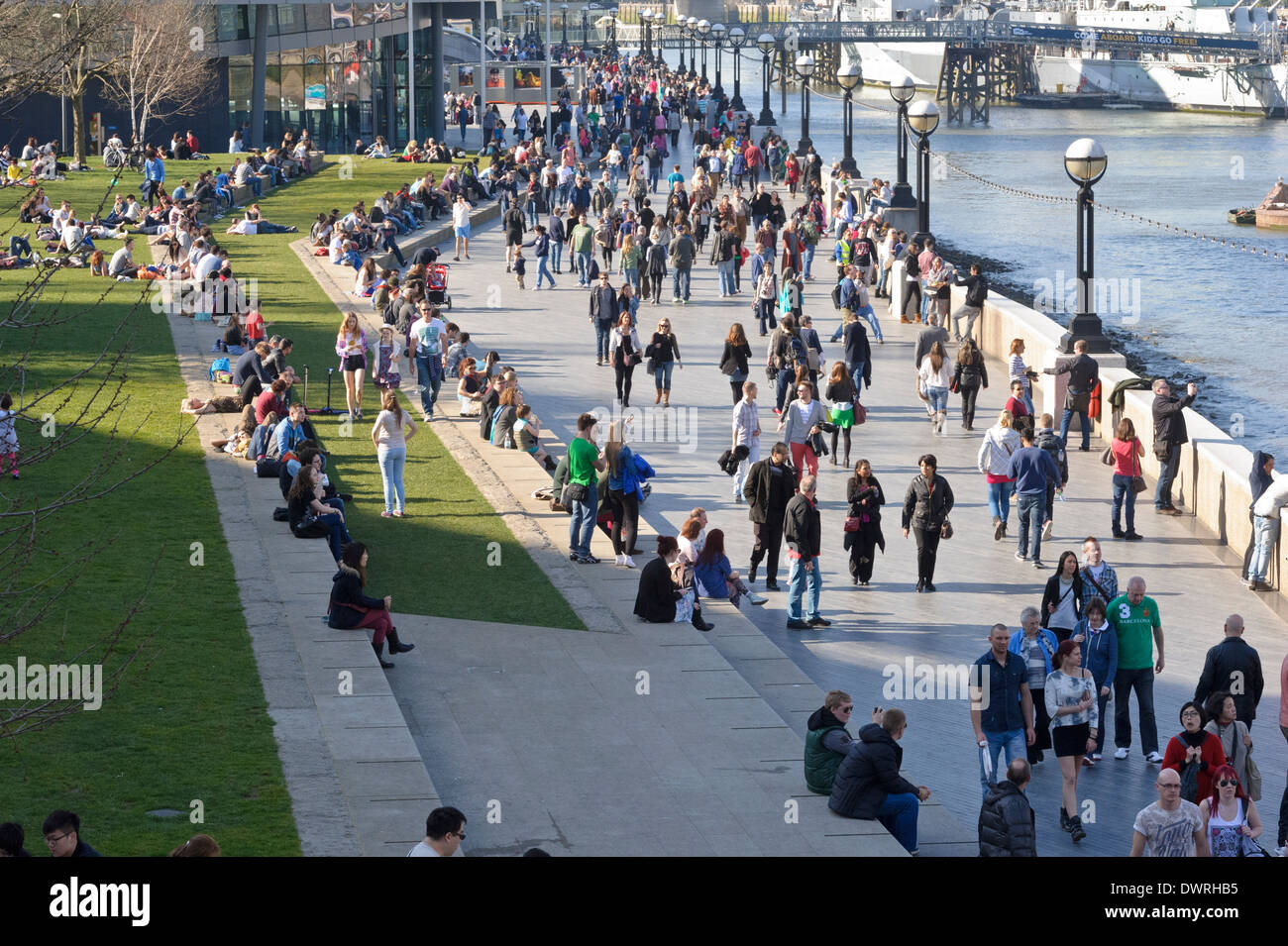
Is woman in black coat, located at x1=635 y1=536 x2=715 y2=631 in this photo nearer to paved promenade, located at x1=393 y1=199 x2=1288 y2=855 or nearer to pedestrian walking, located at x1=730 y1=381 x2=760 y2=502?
paved promenade, located at x1=393 y1=199 x2=1288 y2=855

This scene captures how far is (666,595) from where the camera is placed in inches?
601

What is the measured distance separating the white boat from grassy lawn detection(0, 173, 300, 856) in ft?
339

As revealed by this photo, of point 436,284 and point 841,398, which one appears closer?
point 841,398

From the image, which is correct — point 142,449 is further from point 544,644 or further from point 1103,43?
point 1103,43

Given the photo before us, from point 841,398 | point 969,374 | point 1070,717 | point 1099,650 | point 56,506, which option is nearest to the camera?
point 56,506

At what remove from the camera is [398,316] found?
26.4 metres

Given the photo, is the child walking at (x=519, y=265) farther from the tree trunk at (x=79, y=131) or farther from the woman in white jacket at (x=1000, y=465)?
the woman in white jacket at (x=1000, y=465)

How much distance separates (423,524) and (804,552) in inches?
175

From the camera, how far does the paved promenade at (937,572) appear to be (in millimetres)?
12898

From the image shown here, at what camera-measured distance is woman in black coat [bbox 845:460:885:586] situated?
1645 centimetres

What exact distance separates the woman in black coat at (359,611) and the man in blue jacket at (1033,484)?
6.36 meters

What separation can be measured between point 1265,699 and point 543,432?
10586 millimetres

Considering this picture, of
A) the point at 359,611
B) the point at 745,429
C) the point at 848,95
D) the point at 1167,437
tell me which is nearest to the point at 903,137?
the point at 848,95

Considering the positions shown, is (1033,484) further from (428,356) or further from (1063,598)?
(428,356)
